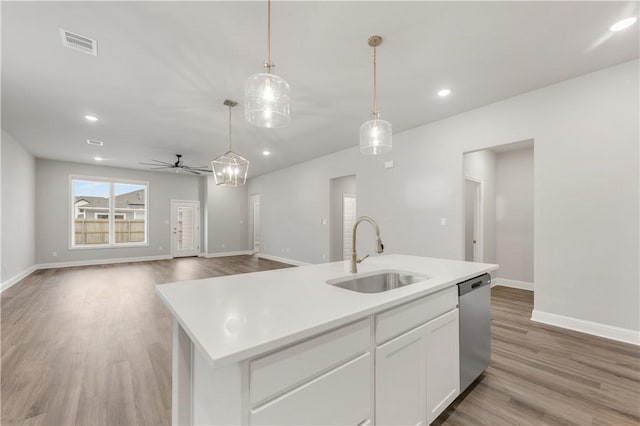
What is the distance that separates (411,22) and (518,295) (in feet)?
14.8

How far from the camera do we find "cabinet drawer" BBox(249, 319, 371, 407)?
2.87 ft

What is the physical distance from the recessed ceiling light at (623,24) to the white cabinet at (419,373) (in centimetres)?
274

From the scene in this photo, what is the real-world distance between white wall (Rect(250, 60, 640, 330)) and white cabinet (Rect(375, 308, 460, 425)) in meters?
2.33

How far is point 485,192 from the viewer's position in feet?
16.6

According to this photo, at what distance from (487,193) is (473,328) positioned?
3941 millimetres

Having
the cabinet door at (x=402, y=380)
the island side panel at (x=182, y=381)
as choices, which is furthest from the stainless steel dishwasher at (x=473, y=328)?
the island side panel at (x=182, y=381)

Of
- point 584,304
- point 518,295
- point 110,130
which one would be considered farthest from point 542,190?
point 110,130

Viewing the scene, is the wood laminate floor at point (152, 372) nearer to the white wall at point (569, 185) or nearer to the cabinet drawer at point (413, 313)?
the white wall at point (569, 185)

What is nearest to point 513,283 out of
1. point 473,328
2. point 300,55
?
point 473,328

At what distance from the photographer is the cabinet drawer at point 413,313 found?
4.22 ft

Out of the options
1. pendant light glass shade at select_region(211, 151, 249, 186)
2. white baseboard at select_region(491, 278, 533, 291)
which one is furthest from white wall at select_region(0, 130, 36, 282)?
white baseboard at select_region(491, 278, 533, 291)

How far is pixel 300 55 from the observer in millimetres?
2598

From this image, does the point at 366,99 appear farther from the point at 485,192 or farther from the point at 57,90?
the point at 57,90

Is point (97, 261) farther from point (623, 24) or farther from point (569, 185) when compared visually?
point (623, 24)
